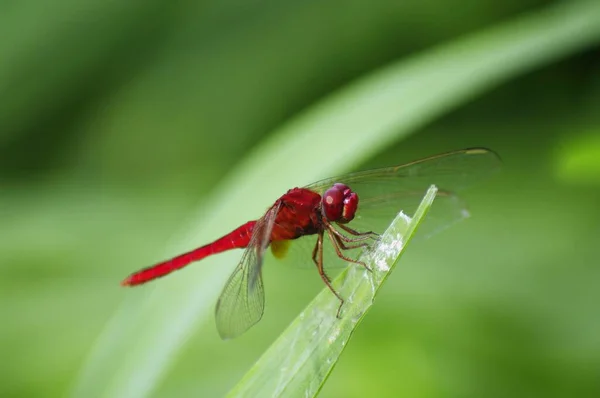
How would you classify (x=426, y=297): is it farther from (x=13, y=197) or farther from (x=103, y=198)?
(x=13, y=197)

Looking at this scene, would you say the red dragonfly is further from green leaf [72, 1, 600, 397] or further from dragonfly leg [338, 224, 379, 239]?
green leaf [72, 1, 600, 397]

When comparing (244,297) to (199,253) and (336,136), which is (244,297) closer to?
(199,253)

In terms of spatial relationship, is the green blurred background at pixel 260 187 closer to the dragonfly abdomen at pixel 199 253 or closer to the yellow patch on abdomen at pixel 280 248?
the dragonfly abdomen at pixel 199 253

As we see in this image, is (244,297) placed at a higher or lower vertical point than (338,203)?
lower

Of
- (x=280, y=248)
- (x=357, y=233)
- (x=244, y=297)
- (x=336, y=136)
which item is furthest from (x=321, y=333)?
(x=336, y=136)

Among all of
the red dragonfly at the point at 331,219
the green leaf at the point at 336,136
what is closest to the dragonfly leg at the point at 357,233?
the red dragonfly at the point at 331,219

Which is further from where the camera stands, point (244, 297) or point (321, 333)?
Answer: point (244, 297)

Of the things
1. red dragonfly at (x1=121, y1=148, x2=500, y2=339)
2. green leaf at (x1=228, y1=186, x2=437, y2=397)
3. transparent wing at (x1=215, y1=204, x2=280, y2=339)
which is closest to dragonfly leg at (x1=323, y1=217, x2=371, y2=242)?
red dragonfly at (x1=121, y1=148, x2=500, y2=339)
